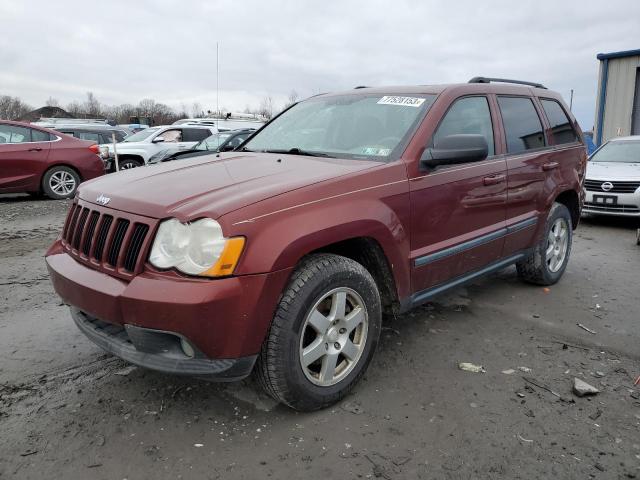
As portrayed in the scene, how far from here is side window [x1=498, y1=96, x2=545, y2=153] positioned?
4070mm

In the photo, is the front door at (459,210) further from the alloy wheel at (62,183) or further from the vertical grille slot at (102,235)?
the alloy wheel at (62,183)

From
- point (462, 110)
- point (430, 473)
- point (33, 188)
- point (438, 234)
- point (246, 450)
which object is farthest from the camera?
point (33, 188)

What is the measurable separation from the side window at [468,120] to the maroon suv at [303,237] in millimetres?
15

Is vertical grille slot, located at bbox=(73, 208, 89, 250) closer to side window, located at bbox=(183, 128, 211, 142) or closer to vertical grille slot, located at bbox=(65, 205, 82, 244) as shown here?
vertical grille slot, located at bbox=(65, 205, 82, 244)

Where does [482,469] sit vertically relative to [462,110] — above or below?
below

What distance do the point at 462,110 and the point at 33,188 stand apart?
8910mm

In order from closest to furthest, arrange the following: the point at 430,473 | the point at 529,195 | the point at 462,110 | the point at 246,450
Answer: the point at 430,473
the point at 246,450
the point at 462,110
the point at 529,195

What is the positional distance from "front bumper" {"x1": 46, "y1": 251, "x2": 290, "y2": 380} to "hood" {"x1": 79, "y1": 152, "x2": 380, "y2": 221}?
1.08 ft

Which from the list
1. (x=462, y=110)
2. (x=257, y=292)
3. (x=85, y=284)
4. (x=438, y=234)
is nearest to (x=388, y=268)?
(x=438, y=234)

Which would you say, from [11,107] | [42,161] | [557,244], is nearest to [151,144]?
[42,161]

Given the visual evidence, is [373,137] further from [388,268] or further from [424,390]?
[424,390]

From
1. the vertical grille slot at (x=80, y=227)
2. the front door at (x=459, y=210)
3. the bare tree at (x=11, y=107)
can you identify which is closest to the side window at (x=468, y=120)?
the front door at (x=459, y=210)

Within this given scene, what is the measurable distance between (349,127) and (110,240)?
1770 millimetres

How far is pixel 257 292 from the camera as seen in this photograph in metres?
2.34
